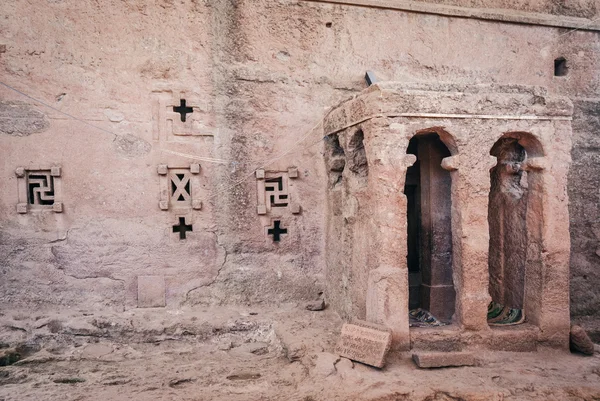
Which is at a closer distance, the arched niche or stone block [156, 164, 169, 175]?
the arched niche

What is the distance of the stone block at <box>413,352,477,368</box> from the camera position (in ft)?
11.7

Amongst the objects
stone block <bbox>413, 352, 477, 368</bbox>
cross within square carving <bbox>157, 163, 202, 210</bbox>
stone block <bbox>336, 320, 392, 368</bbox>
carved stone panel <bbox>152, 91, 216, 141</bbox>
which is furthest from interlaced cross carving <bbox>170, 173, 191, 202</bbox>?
stone block <bbox>413, 352, 477, 368</bbox>

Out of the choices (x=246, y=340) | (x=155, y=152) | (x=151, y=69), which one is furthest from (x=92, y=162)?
(x=246, y=340)

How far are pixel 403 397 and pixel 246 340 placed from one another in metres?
1.85

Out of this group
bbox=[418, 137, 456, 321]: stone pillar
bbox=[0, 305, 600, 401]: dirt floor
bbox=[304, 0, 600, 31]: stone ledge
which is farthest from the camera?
bbox=[304, 0, 600, 31]: stone ledge

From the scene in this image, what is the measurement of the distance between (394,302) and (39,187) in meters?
3.64

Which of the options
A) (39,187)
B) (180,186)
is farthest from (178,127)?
(39,187)

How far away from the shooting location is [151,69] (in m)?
4.63

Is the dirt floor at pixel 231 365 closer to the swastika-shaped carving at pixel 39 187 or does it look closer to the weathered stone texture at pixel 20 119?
the swastika-shaped carving at pixel 39 187

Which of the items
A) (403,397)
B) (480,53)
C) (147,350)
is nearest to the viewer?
(403,397)

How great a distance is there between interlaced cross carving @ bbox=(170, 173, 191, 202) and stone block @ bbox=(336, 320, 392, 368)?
7.22ft

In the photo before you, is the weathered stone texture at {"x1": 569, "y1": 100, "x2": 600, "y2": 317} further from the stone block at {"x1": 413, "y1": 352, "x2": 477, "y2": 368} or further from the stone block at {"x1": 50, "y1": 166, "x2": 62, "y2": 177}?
the stone block at {"x1": 50, "y1": 166, "x2": 62, "y2": 177}

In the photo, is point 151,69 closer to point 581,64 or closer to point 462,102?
point 462,102

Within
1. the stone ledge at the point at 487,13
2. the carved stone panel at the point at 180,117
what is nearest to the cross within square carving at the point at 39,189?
the carved stone panel at the point at 180,117
